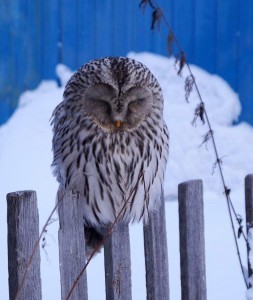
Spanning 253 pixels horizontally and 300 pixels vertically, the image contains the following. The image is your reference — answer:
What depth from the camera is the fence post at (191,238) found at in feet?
7.34

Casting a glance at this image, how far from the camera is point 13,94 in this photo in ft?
16.0

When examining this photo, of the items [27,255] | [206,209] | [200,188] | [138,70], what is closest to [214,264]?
[206,209]

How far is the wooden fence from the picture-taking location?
1712 millimetres

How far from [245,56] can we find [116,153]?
9.97ft

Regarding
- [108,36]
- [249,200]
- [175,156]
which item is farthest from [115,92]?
[108,36]

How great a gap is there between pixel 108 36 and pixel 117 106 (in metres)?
2.91

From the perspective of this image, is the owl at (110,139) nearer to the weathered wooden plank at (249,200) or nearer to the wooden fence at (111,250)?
the wooden fence at (111,250)

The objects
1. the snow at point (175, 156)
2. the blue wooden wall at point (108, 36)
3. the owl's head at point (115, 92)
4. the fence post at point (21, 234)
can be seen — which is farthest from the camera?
the blue wooden wall at point (108, 36)

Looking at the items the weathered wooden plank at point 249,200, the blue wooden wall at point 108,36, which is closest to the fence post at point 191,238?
the weathered wooden plank at point 249,200

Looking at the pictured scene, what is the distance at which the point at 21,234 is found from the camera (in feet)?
5.62

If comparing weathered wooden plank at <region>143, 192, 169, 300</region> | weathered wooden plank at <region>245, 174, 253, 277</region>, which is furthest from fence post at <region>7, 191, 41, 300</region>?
weathered wooden plank at <region>245, 174, 253, 277</region>

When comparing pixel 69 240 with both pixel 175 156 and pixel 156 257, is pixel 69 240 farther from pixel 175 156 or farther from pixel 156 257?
pixel 175 156

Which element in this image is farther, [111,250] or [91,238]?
[91,238]

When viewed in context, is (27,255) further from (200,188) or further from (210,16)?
(210,16)
